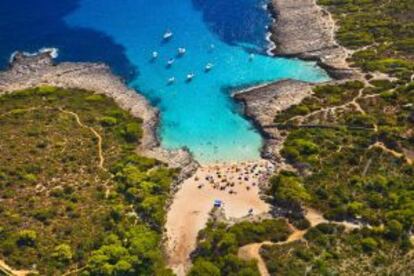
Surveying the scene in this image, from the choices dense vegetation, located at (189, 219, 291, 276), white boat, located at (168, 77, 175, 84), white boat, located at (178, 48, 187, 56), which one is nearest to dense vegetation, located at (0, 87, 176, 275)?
dense vegetation, located at (189, 219, 291, 276)

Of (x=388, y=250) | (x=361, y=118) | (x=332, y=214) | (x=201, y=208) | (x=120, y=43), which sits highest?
(x=120, y=43)

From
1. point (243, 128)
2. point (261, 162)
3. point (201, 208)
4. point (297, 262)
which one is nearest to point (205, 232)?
point (201, 208)

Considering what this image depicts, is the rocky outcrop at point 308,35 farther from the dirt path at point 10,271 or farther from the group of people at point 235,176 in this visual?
the dirt path at point 10,271

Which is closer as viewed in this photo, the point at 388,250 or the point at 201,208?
the point at 388,250

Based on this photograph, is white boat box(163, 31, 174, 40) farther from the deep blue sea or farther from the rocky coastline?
the rocky coastline

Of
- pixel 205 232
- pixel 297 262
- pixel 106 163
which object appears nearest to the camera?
pixel 297 262

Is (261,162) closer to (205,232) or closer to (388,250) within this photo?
(205,232)
